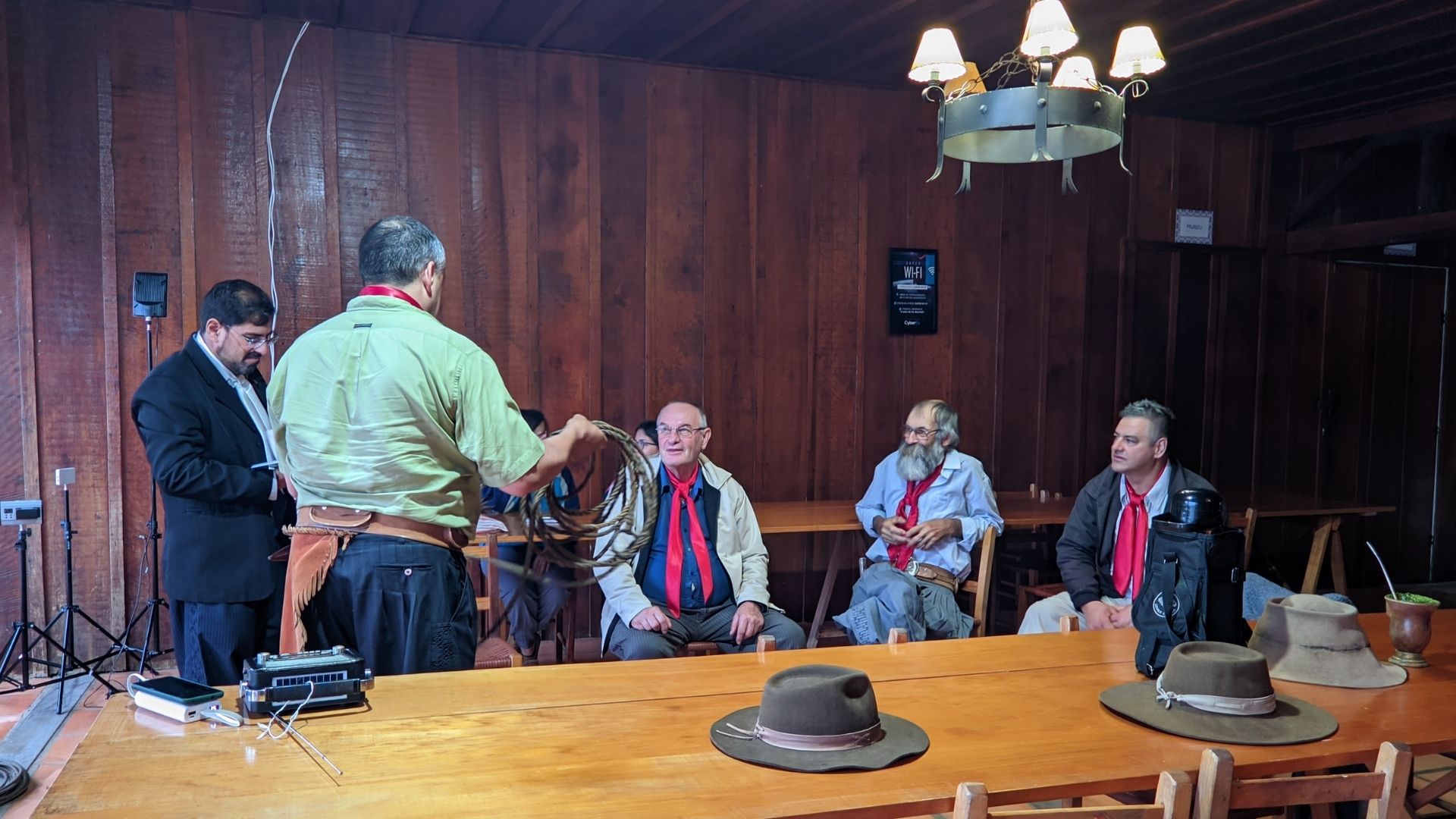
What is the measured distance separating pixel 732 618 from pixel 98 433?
2.86 m

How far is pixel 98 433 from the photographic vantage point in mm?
4312

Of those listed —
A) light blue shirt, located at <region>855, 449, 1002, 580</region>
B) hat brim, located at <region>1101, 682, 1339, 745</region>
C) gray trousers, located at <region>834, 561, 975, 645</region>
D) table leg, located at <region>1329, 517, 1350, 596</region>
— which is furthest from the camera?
table leg, located at <region>1329, 517, 1350, 596</region>

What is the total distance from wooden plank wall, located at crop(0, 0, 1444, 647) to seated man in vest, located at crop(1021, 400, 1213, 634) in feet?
6.56

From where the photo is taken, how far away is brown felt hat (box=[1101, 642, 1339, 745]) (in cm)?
178

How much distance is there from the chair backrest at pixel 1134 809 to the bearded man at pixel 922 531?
236 cm

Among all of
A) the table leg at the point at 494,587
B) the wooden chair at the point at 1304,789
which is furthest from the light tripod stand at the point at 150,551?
the wooden chair at the point at 1304,789

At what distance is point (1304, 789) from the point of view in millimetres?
1530

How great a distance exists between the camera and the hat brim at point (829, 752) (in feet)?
5.27

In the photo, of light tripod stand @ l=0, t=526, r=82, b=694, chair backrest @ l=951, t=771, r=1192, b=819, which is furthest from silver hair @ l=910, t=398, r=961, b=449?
light tripod stand @ l=0, t=526, r=82, b=694

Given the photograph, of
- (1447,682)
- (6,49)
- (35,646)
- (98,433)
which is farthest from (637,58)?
(1447,682)

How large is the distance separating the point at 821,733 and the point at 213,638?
203 centimetres

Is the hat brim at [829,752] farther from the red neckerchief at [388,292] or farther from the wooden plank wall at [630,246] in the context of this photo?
the wooden plank wall at [630,246]

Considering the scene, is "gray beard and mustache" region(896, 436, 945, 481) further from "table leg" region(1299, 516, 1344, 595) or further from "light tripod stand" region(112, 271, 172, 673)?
"light tripod stand" region(112, 271, 172, 673)

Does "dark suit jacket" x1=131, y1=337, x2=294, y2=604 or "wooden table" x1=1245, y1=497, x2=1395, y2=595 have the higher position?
"dark suit jacket" x1=131, y1=337, x2=294, y2=604
